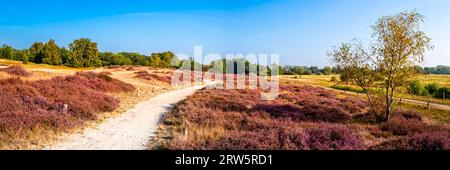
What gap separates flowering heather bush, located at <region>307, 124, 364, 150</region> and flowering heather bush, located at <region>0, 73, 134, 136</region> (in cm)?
1109

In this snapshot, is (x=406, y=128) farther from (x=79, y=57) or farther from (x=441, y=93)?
(x=79, y=57)

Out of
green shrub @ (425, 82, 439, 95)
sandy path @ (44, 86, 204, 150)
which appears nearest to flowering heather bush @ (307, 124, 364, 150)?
sandy path @ (44, 86, 204, 150)

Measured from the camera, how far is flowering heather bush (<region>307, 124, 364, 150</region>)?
31.1 ft

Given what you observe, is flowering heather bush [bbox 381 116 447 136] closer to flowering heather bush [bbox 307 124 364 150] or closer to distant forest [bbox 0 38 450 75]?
flowering heather bush [bbox 307 124 364 150]

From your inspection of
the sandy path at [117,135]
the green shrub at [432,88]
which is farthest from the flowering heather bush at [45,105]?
the green shrub at [432,88]

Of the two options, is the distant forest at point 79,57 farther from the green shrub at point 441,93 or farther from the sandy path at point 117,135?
the sandy path at point 117,135

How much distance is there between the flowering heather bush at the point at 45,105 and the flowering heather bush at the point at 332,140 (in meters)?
11.1

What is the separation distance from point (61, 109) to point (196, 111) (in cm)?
797

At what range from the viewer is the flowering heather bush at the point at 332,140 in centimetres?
946

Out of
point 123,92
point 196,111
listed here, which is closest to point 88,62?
point 123,92

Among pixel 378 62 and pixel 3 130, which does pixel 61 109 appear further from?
pixel 378 62

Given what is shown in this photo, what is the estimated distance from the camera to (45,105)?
14766 mm

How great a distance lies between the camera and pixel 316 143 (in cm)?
961

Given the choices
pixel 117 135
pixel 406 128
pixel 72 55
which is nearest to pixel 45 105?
pixel 117 135
